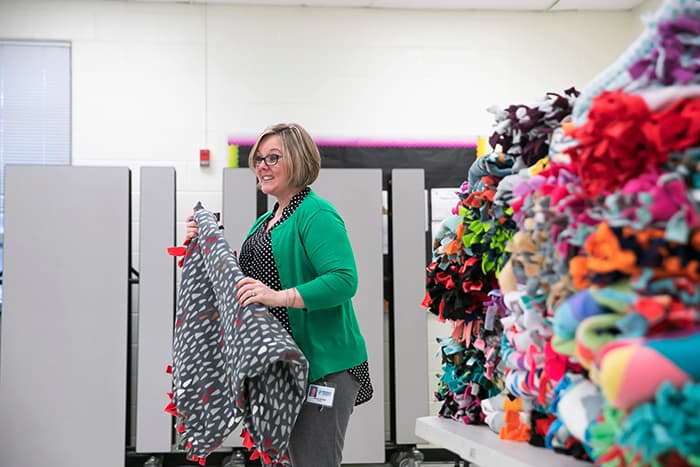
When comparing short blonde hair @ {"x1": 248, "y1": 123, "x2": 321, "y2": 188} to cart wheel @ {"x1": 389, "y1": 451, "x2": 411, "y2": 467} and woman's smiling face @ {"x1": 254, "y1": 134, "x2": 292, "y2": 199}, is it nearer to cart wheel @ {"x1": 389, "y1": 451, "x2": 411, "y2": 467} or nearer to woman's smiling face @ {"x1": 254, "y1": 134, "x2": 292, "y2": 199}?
woman's smiling face @ {"x1": 254, "y1": 134, "x2": 292, "y2": 199}

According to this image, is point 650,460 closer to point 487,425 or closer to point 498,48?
point 487,425

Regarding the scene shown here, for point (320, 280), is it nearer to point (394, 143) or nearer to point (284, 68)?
point (394, 143)

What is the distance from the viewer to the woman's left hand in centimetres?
178

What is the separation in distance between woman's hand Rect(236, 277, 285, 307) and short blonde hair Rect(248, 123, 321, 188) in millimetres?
389

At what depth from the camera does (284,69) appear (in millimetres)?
4426

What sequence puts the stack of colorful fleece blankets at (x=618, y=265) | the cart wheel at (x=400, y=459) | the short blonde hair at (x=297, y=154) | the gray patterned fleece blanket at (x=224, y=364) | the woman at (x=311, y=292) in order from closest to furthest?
the stack of colorful fleece blankets at (x=618, y=265), the gray patterned fleece blanket at (x=224, y=364), the woman at (x=311, y=292), the short blonde hair at (x=297, y=154), the cart wheel at (x=400, y=459)

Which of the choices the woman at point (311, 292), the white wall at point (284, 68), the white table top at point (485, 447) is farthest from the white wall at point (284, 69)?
the white table top at point (485, 447)

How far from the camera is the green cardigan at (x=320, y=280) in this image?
74.3 inches

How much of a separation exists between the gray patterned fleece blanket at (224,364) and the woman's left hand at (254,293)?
0.02 m

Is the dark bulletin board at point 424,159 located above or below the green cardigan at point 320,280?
above

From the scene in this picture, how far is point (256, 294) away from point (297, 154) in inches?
19.1

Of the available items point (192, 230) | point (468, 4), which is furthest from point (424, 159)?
point (192, 230)

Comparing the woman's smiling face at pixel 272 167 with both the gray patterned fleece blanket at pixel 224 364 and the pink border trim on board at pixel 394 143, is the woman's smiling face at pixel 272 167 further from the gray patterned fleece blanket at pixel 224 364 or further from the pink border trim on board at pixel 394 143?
the pink border trim on board at pixel 394 143

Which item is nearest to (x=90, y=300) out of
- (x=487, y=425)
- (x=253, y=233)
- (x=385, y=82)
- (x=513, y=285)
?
(x=253, y=233)
